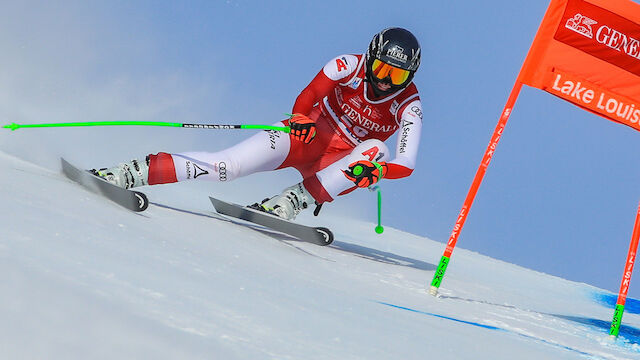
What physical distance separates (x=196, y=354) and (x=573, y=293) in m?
8.21

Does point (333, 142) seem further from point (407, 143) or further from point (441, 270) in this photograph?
point (441, 270)

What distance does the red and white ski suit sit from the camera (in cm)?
558

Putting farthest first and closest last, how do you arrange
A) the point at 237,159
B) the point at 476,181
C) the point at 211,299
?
the point at 237,159 < the point at 476,181 < the point at 211,299

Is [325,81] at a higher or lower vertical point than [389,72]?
lower

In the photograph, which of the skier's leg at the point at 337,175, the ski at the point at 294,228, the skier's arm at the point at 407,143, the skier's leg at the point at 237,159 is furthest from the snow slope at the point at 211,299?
the skier's arm at the point at 407,143

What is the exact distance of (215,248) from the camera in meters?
4.36

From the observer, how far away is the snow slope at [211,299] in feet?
7.14

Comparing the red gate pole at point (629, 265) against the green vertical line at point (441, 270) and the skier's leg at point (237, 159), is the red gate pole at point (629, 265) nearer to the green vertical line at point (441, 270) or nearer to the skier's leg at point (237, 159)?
the green vertical line at point (441, 270)

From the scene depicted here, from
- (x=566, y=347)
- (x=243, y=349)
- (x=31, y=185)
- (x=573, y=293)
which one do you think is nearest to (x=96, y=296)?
(x=243, y=349)

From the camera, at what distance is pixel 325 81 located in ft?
19.3

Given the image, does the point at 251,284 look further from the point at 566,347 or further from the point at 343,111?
the point at 343,111

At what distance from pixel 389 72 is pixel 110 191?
2.23 m

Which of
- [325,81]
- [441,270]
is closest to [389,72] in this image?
[325,81]
